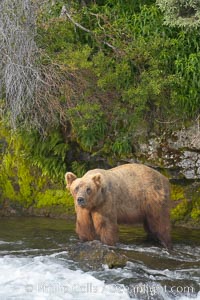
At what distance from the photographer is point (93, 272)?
27.0 ft

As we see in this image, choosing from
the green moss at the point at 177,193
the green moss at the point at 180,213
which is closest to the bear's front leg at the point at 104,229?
the green moss at the point at 180,213

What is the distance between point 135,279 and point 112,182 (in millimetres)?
2174

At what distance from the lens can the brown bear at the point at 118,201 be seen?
31.1ft

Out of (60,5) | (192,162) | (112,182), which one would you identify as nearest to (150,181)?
(112,182)

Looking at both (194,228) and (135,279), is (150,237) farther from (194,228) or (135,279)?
(135,279)

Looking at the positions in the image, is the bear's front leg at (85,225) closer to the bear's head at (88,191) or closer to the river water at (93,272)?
the bear's head at (88,191)

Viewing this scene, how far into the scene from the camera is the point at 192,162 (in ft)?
38.3

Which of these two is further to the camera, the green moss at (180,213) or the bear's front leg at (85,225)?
the green moss at (180,213)

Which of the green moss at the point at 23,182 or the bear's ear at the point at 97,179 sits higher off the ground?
the bear's ear at the point at 97,179

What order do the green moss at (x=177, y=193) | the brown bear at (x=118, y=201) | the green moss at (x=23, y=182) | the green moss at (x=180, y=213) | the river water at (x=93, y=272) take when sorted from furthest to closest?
the green moss at (x=23, y=182)
the green moss at (x=177, y=193)
the green moss at (x=180, y=213)
the brown bear at (x=118, y=201)
the river water at (x=93, y=272)

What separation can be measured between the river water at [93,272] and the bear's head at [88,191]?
29.0 inches

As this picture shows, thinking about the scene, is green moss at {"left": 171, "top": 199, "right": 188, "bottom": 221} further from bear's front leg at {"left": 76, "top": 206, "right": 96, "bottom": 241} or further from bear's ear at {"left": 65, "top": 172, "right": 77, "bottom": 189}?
bear's ear at {"left": 65, "top": 172, "right": 77, "bottom": 189}

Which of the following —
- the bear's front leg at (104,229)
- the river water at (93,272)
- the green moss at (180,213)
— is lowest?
the green moss at (180,213)

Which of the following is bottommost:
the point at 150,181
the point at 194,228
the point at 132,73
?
the point at 194,228
